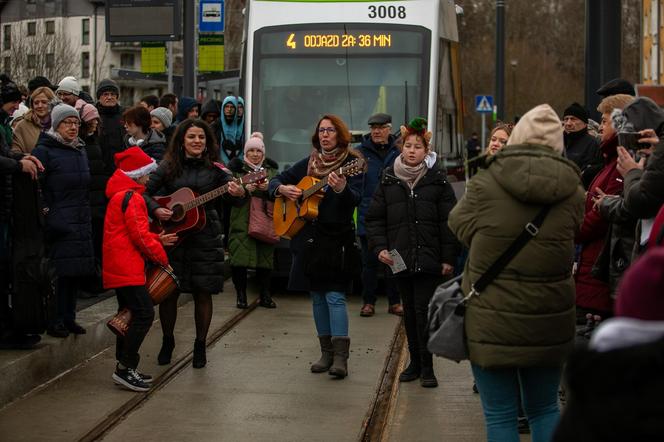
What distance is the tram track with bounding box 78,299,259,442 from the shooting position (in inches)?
306

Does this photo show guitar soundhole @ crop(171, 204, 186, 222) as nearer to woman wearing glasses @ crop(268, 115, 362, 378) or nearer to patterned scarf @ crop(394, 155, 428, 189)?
woman wearing glasses @ crop(268, 115, 362, 378)

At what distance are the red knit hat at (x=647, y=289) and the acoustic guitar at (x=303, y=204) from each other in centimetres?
627

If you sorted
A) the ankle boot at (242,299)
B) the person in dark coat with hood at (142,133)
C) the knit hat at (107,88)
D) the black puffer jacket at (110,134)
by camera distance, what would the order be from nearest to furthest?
the black puffer jacket at (110,134) → the person in dark coat with hood at (142,133) → the knit hat at (107,88) → the ankle boot at (242,299)

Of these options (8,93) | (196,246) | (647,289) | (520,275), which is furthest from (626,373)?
(8,93)

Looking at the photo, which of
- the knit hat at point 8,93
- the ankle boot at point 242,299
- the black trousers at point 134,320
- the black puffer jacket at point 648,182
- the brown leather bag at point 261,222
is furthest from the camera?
the brown leather bag at point 261,222

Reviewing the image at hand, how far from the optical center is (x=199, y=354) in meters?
9.85

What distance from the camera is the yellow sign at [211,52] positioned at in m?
22.8

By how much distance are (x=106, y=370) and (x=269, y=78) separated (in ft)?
21.5

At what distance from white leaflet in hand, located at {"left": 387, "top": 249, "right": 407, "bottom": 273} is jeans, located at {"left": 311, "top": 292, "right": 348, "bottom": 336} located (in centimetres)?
67

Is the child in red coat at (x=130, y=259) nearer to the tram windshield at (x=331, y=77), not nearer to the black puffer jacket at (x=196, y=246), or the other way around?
the black puffer jacket at (x=196, y=246)

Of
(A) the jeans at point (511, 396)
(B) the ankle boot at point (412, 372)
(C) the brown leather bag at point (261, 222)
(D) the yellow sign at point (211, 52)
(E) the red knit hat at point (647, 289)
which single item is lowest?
(B) the ankle boot at point (412, 372)

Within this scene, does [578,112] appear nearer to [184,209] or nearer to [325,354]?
[325,354]

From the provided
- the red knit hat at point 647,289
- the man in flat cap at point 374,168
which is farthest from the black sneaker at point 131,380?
the red knit hat at point 647,289

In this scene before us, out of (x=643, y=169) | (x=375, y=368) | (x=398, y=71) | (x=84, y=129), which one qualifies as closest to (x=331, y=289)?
(x=375, y=368)
